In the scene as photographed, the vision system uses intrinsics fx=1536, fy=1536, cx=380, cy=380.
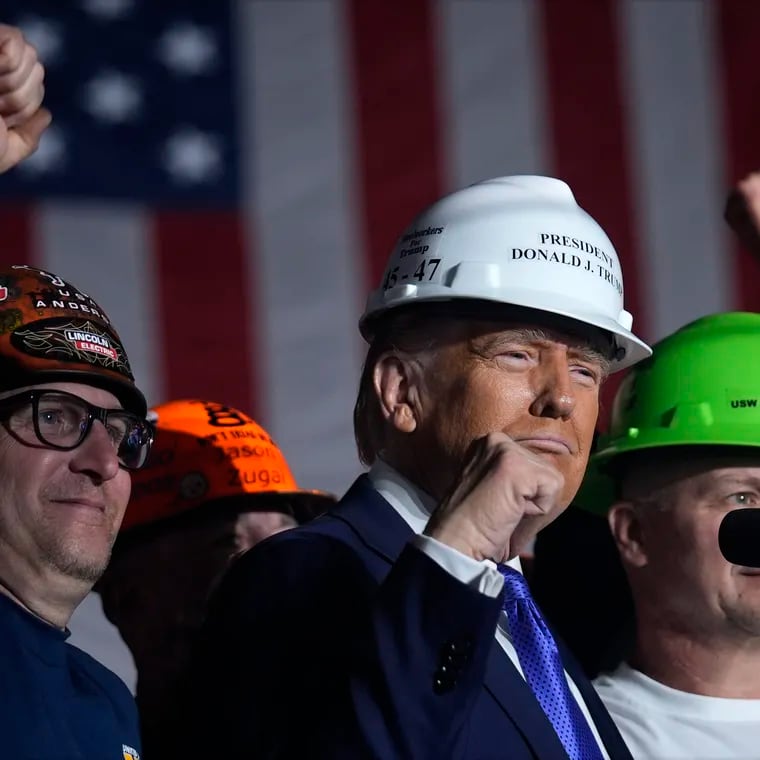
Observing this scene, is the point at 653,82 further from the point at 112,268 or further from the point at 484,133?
the point at 112,268

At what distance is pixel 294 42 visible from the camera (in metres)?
5.26

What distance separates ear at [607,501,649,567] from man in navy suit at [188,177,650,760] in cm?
43

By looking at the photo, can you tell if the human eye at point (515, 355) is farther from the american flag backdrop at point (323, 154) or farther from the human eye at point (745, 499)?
the american flag backdrop at point (323, 154)

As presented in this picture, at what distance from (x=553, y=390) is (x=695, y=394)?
3.01ft

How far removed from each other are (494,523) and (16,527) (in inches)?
31.9

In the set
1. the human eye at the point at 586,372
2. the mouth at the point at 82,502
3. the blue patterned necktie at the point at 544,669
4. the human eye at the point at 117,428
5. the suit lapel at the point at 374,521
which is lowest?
the blue patterned necktie at the point at 544,669

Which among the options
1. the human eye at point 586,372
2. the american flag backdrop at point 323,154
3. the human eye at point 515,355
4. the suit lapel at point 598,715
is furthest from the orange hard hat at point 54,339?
the american flag backdrop at point 323,154

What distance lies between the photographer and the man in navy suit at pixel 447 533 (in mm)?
1972

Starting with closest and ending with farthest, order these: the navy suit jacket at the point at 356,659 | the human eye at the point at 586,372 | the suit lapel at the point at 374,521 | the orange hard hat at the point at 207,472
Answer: the navy suit jacket at the point at 356,659 → the suit lapel at the point at 374,521 → the human eye at the point at 586,372 → the orange hard hat at the point at 207,472

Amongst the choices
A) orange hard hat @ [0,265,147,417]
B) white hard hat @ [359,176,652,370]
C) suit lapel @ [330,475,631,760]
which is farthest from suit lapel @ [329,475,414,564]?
orange hard hat @ [0,265,147,417]

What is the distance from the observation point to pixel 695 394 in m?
3.24

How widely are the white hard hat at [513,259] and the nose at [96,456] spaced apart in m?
0.49

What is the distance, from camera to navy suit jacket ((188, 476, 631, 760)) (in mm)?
1952

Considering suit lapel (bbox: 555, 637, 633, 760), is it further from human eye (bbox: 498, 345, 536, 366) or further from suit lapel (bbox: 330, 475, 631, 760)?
human eye (bbox: 498, 345, 536, 366)
